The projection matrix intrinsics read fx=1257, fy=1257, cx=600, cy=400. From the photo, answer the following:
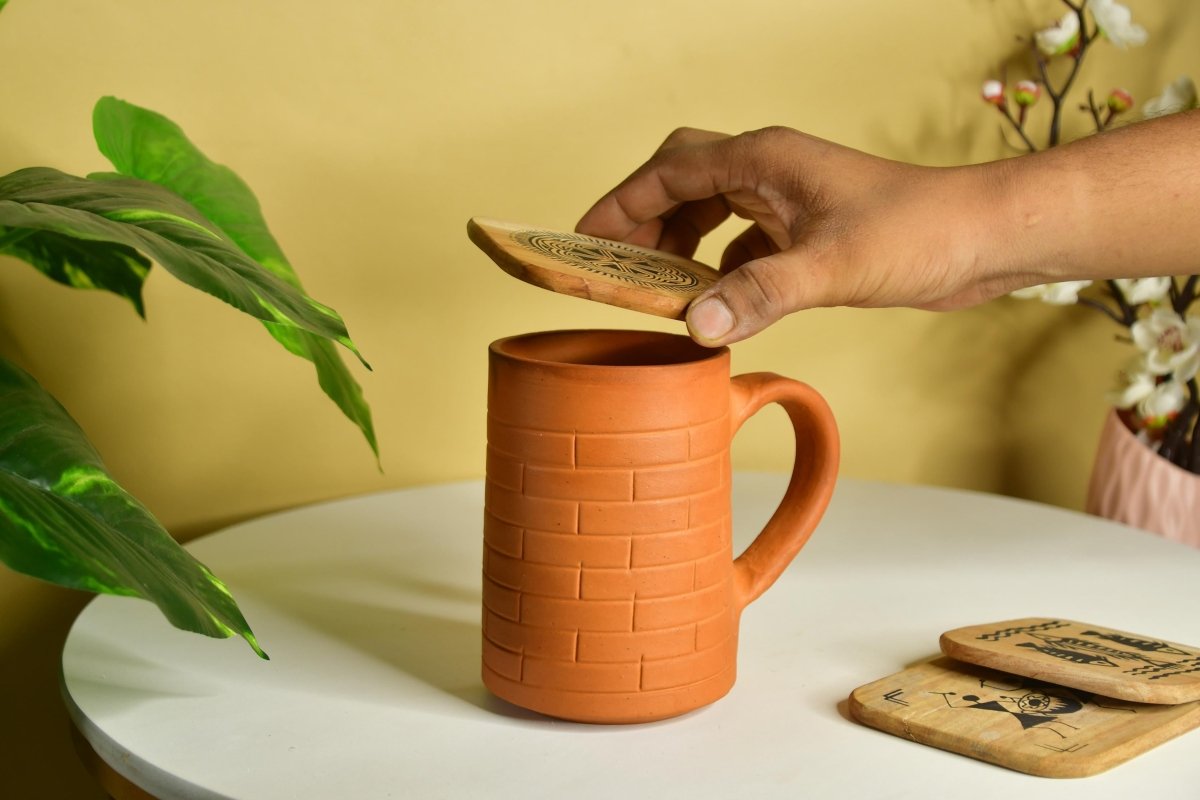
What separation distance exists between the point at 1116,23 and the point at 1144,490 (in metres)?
0.51

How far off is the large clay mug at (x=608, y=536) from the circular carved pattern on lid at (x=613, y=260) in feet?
0.17

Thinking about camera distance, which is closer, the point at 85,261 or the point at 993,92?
the point at 85,261

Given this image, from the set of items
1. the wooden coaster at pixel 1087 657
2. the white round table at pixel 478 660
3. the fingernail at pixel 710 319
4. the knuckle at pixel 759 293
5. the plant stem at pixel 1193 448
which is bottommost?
the white round table at pixel 478 660

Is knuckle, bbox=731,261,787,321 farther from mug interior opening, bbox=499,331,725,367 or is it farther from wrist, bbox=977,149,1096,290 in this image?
wrist, bbox=977,149,1096,290

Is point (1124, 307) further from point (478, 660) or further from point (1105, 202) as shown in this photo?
point (478, 660)

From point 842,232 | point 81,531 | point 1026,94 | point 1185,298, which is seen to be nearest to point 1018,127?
point 1026,94

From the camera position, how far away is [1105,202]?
888 mm

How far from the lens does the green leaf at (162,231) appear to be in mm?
656

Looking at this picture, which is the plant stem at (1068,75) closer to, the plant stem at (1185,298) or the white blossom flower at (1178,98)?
the white blossom flower at (1178,98)

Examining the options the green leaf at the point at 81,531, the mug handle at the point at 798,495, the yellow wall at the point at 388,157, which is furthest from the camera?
the yellow wall at the point at 388,157

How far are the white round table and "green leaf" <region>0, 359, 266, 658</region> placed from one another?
0.11 m

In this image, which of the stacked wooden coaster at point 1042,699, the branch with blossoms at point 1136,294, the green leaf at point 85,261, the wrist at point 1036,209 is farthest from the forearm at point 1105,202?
the green leaf at point 85,261

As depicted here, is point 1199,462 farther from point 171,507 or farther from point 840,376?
point 171,507

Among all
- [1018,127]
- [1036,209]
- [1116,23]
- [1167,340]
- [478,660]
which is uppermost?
[1116,23]
